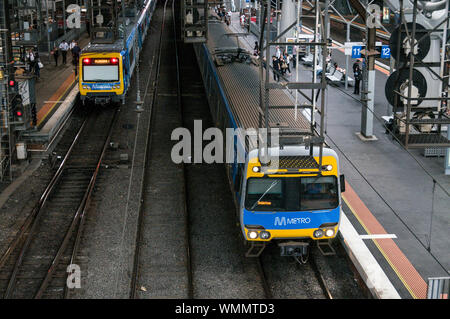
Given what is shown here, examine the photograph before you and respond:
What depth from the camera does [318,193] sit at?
518 inches

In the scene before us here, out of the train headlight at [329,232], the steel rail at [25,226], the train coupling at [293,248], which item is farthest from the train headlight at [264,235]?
the steel rail at [25,226]

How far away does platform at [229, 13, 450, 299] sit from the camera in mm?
13852

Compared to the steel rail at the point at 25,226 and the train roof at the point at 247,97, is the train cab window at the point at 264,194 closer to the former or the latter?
the train roof at the point at 247,97

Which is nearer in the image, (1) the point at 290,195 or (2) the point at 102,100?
(1) the point at 290,195

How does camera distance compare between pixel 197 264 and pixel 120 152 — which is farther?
pixel 120 152

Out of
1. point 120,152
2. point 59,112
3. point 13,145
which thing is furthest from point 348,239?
point 59,112

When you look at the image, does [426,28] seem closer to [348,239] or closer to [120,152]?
[348,239]

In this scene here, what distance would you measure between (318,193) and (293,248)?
4.25 feet

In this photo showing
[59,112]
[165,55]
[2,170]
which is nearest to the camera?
[2,170]

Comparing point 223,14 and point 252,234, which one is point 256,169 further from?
point 223,14

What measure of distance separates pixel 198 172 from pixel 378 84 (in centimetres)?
1618

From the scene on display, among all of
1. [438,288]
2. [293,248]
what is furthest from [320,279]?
[438,288]
